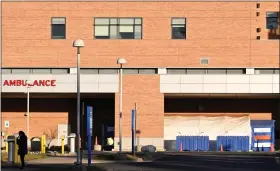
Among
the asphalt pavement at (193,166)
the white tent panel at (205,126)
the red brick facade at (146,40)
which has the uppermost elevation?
the red brick facade at (146,40)

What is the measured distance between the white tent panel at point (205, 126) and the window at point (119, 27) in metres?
8.11

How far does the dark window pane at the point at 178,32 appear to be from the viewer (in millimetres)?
64688

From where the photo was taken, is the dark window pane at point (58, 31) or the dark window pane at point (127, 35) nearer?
the dark window pane at point (58, 31)

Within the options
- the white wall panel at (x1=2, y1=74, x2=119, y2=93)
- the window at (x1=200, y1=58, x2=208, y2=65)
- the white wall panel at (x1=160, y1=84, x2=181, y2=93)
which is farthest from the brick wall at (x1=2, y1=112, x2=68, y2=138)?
the window at (x1=200, y1=58, x2=208, y2=65)

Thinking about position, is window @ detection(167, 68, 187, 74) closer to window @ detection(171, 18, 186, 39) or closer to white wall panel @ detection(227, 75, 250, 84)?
window @ detection(171, 18, 186, 39)

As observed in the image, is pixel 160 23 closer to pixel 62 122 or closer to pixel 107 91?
pixel 107 91

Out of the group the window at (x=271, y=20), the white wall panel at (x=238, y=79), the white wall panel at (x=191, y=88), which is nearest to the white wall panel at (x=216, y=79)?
the white wall panel at (x=238, y=79)

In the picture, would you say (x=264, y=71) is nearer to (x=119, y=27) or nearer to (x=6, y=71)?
(x=119, y=27)

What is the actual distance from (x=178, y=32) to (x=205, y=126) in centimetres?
875

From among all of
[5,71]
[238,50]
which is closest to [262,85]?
[238,50]

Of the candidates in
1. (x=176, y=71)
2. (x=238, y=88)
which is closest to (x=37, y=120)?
(x=176, y=71)

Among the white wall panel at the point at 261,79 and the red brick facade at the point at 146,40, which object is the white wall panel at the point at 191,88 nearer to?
the red brick facade at the point at 146,40

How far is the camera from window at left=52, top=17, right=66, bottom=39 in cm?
6481

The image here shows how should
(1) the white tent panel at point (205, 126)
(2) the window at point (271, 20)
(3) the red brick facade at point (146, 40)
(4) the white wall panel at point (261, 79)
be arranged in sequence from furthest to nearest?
(1) the white tent panel at point (205, 126) < (2) the window at point (271, 20) < (3) the red brick facade at point (146, 40) < (4) the white wall panel at point (261, 79)
